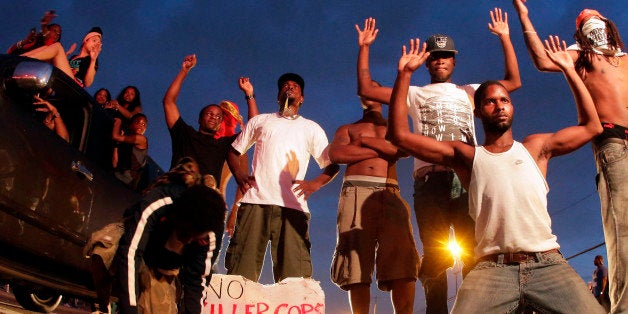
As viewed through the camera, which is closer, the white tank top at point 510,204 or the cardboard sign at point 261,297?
the white tank top at point 510,204

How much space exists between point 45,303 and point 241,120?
278 centimetres

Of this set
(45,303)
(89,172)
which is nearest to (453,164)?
(89,172)

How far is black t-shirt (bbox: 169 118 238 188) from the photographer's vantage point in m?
5.25

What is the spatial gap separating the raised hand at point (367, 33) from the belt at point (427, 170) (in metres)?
1.12

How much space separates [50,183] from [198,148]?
145cm

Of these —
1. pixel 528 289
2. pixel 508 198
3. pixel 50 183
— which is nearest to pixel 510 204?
pixel 508 198

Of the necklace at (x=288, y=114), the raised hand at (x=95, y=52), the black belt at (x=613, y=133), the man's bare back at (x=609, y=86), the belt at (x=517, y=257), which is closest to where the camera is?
the belt at (x=517, y=257)

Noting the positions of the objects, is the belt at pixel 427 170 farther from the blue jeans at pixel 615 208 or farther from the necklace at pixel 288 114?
the necklace at pixel 288 114

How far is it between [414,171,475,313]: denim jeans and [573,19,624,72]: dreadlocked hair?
1360 millimetres

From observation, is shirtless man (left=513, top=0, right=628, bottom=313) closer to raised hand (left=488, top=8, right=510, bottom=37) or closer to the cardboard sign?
raised hand (left=488, top=8, right=510, bottom=37)

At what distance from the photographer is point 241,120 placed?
673 centimetres

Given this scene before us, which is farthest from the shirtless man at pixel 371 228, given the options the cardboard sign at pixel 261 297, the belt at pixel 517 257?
the belt at pixel 517 257

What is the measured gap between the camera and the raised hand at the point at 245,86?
6102mm

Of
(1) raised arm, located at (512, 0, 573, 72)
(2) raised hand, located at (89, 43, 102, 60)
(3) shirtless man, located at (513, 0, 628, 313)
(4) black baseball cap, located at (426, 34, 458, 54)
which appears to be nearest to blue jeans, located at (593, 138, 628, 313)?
(3) shirtless man, located at (513, 0, 628, 313)
